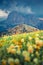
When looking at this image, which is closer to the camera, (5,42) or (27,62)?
(27,62)

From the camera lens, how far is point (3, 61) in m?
4.64

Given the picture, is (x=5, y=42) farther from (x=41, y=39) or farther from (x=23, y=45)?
(x=41, y=39)

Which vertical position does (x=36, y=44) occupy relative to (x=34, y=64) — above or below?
above

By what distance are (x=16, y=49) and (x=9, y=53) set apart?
8.8 inches

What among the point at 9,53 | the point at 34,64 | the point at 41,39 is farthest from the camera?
the point at 41,39

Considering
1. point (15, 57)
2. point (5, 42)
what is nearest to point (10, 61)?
point (15, 57)

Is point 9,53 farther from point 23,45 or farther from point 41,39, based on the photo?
point 41,39

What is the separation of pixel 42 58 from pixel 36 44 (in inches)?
19.7

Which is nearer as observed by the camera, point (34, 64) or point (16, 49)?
point (34, 64)

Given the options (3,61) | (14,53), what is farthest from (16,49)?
(3,61)

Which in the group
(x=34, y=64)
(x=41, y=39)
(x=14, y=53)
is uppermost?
(x=41, y=39)

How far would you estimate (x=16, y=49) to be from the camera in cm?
478

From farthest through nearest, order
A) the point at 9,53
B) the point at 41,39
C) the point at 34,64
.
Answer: the point at 41,39 → the point at 9,53 → the point at 34,64

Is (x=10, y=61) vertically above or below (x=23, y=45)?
below
